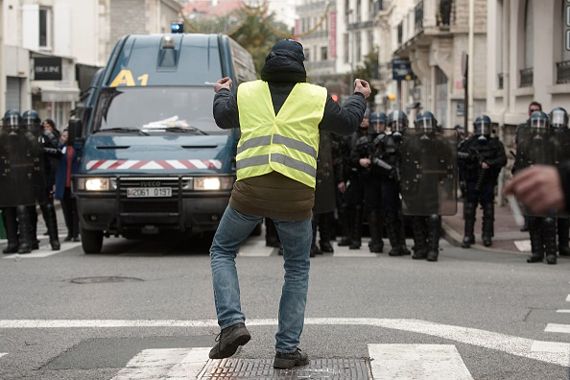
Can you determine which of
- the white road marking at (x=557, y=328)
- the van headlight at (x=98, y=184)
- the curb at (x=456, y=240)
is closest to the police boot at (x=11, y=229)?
the van headlight at (x=98, y=184)

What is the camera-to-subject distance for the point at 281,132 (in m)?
7.07

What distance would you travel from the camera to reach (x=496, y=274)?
13148 millimetres

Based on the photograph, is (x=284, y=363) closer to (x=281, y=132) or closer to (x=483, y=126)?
(x=281, y=132)

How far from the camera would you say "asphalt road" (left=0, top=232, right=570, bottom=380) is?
24.5 feet

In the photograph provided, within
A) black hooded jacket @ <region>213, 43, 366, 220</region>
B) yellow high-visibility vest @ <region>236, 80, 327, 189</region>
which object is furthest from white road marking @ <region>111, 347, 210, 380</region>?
yellow high-visibility vest @ <region>236, 80, 327, 189</region>

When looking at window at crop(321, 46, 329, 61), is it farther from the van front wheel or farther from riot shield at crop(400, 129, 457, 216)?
the van front wheel

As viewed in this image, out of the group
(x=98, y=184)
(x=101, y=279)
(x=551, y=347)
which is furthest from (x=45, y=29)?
(x=551, y=347)

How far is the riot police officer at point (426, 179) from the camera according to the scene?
16.0 meters

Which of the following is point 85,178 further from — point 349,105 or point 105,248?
point 349,105

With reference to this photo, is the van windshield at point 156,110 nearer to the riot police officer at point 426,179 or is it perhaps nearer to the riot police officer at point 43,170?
the riot police officer at point 43,170

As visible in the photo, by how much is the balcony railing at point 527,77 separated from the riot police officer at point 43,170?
12044 millimetres

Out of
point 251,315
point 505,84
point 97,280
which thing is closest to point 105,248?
point 97,280

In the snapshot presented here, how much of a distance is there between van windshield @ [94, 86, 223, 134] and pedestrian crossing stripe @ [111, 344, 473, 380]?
8.40 m

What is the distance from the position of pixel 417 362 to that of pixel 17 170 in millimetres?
9775
